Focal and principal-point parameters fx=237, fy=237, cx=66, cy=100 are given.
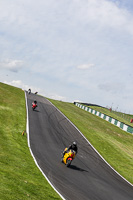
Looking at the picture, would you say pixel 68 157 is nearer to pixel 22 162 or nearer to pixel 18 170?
pixel 22 162

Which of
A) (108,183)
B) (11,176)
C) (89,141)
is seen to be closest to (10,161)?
(11,176)

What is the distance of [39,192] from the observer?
983 centimetres

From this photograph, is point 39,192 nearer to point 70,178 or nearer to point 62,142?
point 70,178

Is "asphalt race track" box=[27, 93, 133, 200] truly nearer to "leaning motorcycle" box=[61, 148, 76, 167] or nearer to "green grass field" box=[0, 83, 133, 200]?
"leaning motorcycle" box=[61, 148, 76, 167]

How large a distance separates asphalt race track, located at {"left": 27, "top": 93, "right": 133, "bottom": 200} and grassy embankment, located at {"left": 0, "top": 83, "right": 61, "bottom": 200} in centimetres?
81

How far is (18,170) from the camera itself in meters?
12.3

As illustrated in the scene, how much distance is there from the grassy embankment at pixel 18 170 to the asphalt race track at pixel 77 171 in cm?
81

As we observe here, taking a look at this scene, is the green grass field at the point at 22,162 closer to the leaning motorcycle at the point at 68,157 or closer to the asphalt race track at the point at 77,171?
the asphalt race track at the point at 77,171

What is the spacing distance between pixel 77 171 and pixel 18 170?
497cm

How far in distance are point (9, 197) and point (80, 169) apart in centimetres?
952

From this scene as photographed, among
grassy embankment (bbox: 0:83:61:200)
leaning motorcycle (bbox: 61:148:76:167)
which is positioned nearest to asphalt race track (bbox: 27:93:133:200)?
leaning motorcycle (bbox: 61:148:76:167)

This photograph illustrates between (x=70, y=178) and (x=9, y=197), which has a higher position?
(x=9, y=197)

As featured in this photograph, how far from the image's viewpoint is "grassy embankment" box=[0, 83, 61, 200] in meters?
8.75

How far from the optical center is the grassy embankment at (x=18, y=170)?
28.7ft
